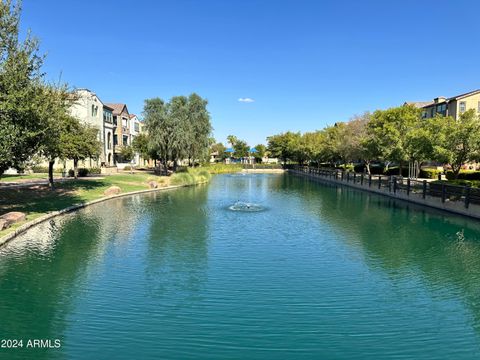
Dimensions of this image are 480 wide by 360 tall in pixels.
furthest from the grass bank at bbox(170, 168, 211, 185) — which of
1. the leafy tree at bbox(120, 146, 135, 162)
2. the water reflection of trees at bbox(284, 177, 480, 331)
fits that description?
the water reflection of trees at bbox(284, 177, 480, 331)

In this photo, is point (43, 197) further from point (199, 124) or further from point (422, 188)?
point (199, 124)

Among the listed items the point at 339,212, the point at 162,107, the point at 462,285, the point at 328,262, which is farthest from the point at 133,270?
the point at 162,107

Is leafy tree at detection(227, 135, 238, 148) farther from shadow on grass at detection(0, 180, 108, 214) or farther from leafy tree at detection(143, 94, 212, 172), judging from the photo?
shadow on grass at detection(0, 180, 108, 214)

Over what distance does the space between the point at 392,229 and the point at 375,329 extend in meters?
14.3

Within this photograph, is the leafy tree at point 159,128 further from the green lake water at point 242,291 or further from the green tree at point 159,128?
the green lake water at point 242,291

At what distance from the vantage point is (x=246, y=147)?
13400cm

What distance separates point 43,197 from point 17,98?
43.7 feet

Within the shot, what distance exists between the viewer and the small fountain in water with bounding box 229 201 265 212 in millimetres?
30422

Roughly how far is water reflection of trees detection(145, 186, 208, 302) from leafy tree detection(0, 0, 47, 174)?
8071 mm

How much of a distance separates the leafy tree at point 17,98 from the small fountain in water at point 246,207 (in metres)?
15.1

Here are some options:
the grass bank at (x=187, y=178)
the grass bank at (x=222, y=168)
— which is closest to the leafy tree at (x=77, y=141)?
the grass bank at (x=187, y=178)

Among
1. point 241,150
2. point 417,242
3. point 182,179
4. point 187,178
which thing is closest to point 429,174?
point 187,178

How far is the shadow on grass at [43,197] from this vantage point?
86.4 ft

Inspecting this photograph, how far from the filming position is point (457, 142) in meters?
30.6
